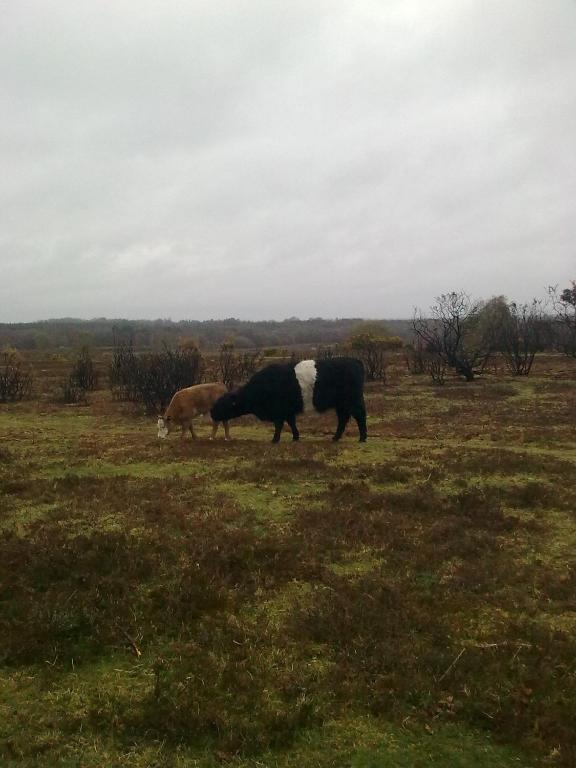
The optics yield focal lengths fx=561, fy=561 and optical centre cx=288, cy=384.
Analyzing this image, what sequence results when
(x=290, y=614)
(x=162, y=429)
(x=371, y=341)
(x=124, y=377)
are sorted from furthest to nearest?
(x=371, y=341), (x=124, y=377), (x=162, y=429), (x=290, y=614)

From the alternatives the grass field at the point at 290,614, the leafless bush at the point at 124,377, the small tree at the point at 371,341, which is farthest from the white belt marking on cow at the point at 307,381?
the small tree at the point at 371,341

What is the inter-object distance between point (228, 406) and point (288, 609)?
823cm

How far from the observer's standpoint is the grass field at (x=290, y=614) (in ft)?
12.6

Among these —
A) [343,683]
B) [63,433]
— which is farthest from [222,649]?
[63,433]

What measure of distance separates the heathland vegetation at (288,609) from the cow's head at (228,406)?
2.10 meters

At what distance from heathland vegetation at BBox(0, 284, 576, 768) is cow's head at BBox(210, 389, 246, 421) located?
2.10 meters

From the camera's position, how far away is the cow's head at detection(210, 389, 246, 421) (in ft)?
43.7

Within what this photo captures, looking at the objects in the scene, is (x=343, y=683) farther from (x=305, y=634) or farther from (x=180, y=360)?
(x=180, y=360)

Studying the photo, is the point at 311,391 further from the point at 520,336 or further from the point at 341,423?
the point at 520,336

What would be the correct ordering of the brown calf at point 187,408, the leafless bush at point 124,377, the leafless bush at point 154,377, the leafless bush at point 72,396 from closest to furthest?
the brown calf at point 187,408
the leafless bush at point 154,377
the leafless bush at point 72,396
the leafless bush at point 124,377

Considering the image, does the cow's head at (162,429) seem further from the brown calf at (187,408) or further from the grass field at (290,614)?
the grass field at (290,614)

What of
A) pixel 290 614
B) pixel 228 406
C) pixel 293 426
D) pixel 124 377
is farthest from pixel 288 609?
pixel 124 377

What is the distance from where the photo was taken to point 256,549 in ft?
21.2

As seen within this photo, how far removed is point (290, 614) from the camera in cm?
526
